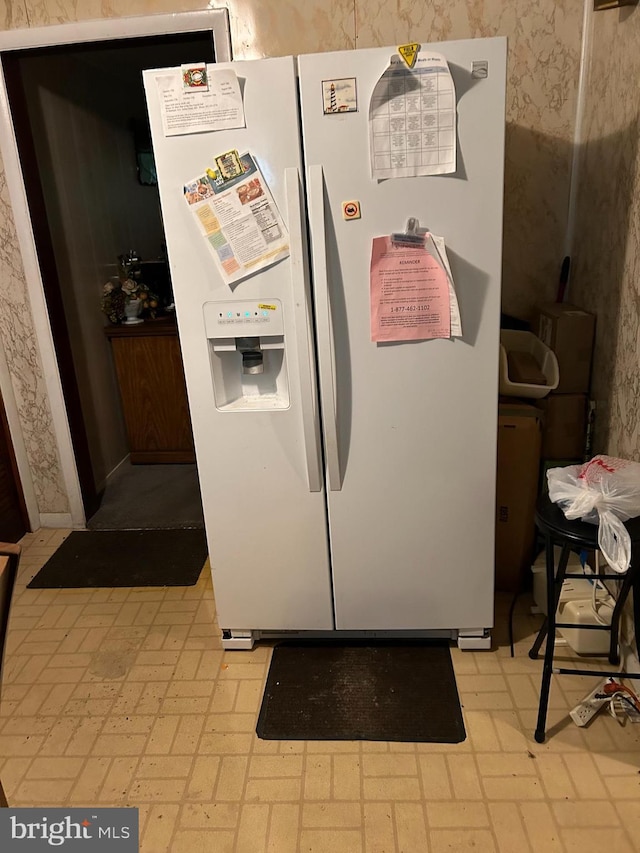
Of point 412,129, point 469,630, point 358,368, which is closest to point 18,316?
point 358,368

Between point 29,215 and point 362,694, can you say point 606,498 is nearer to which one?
point 362,694

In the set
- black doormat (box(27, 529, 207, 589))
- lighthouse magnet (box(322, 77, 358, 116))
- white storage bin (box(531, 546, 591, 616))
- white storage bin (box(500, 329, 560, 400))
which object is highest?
lighthouse magnet (box(322, 77, 358, 116))

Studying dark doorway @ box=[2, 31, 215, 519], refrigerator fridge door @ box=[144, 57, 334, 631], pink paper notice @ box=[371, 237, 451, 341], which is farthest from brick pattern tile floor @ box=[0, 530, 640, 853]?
dark doorway @ box=[2, 31, 215, 519]

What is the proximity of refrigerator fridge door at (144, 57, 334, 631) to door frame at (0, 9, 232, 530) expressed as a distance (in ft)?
2.58

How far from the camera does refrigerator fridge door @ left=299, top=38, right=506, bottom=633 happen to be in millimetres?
1638

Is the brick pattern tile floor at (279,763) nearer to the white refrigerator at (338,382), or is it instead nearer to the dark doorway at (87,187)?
the white refrigerator at (338,382)

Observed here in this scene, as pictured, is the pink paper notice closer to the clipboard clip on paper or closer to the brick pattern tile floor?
the clipboard clip on paper

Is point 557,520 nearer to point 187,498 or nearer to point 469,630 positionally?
point 469,630

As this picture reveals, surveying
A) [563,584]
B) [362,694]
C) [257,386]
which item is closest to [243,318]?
[257,386]

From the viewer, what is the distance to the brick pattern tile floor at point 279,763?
1.52 metres

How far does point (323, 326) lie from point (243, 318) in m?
0.24

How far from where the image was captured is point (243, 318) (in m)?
1.82

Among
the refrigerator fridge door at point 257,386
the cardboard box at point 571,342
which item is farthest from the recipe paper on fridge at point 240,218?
the cardboard box at point 571,342

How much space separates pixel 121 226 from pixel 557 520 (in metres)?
3.48
